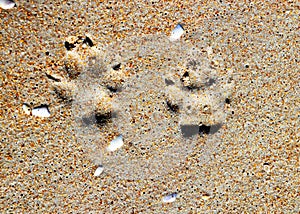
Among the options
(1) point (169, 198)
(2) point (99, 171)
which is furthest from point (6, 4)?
(1) point (169, 198)

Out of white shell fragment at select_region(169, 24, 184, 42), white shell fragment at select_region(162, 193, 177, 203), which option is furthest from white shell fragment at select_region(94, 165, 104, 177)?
white shell fragment at select_region(169, 24, 184, 42)

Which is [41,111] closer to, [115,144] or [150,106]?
[115,144]

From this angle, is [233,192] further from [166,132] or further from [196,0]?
[196,0]

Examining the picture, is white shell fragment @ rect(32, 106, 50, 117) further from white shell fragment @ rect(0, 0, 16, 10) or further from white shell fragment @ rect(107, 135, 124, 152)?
white shell fragment @ rect(0, 0, 16, 10)

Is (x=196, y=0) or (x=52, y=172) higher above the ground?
(x=196, y=0)

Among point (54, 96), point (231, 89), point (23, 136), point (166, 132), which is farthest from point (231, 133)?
point (23, 136)

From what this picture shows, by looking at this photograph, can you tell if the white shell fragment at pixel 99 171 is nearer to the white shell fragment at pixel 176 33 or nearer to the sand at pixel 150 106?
the sand at pixel 150 106

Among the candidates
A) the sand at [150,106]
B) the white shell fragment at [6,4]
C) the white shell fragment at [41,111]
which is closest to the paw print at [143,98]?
the sand at [150,106]
